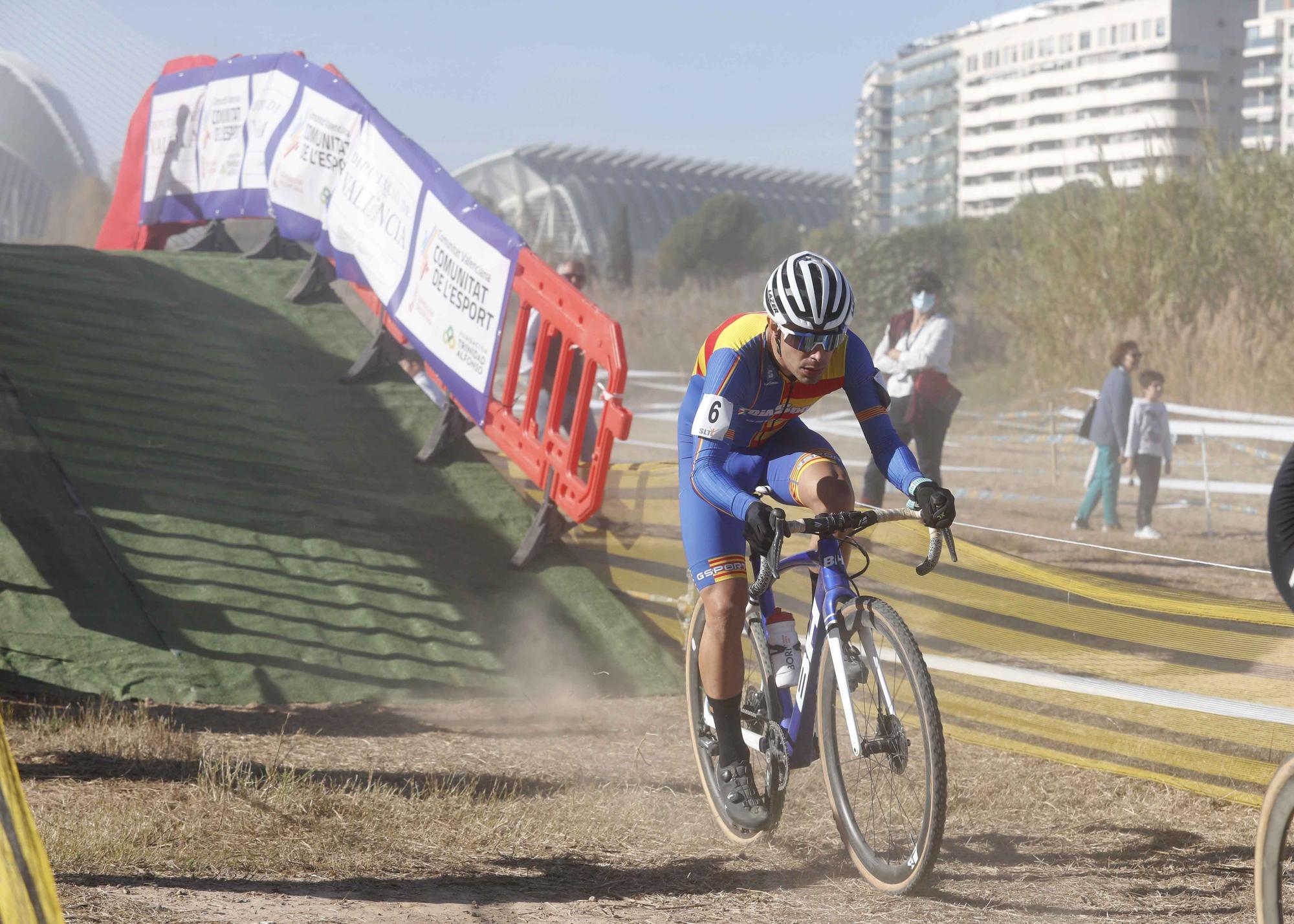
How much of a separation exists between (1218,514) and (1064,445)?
5796 mm

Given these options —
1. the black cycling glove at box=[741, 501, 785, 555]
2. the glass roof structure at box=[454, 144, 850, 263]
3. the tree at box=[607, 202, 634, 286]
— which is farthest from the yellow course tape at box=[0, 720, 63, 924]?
the glass roof structure at box=[454, 144, 850, 263]

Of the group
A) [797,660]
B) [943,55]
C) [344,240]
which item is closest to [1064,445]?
[344,240]

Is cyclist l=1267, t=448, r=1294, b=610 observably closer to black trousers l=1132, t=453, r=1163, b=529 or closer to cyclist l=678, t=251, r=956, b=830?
cyclist l=678, t=251, r=956, b=830

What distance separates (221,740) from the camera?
19.1ft

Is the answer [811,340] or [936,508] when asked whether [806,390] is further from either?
[936,508]

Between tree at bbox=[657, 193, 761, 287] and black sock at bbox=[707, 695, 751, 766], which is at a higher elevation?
Result: tree at bbox=[657, 193, 761, 287]

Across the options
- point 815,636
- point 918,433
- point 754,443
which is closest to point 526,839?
point 815,636

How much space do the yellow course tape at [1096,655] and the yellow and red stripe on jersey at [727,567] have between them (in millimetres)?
1878

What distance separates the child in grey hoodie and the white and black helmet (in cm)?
899

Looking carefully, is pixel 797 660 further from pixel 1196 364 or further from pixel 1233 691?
pixel 1196 364

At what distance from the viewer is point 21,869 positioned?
8.39 feet

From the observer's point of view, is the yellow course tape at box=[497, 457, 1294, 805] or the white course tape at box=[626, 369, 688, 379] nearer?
the yellow course tape at box=[497, 457, 1294, 805]

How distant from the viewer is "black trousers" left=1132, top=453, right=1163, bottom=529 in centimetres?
1239

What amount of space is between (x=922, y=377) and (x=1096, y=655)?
409 cm
